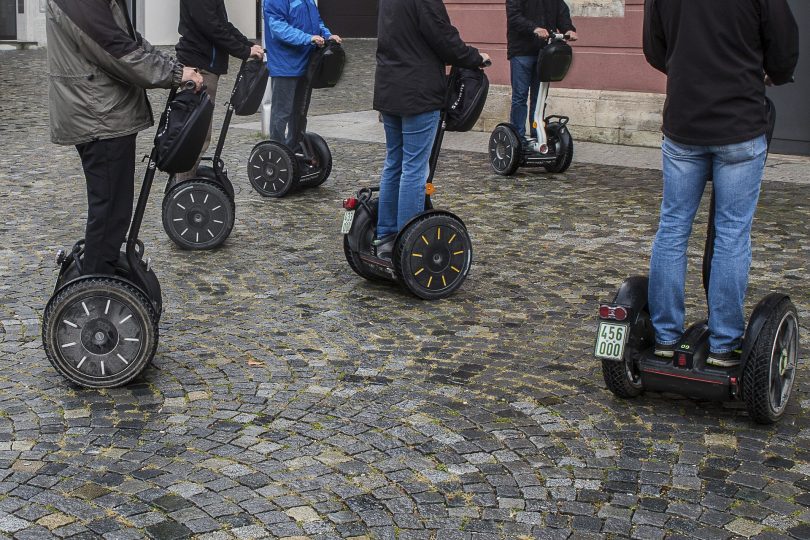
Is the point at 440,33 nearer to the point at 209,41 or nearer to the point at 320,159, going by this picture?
the point at 209,41

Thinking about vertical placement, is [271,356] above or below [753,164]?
below

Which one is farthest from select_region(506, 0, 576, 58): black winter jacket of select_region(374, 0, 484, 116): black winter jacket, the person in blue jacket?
select_region(374, 0, 484, 116): black winter jacket

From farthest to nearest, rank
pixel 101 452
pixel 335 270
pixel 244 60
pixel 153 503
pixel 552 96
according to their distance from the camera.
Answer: pixel 552 96, pixel 244 60, pixel 335 270, pixel 101 452, pixel 153 503

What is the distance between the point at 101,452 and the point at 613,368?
207 cm

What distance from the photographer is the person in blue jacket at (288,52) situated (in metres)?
9.98

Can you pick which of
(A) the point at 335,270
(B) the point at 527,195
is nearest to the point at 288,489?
(A) the point at 335,270

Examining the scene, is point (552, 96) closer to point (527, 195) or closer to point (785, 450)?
point (527, 195)

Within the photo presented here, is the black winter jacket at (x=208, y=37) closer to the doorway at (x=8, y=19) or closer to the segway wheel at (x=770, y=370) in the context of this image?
the segway wheel at (x=770, y=370)

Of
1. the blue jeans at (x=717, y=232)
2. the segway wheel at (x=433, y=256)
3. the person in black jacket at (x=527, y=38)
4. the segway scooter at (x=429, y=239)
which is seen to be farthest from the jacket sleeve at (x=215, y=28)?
the blue jeans at (x=717, y=232)

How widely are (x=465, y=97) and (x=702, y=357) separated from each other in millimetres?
2682

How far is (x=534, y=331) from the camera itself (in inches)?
253

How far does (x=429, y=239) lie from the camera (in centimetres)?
691

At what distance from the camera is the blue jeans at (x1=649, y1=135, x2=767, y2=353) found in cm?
499

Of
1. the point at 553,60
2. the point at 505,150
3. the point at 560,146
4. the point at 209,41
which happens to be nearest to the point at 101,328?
the point at 209,41
